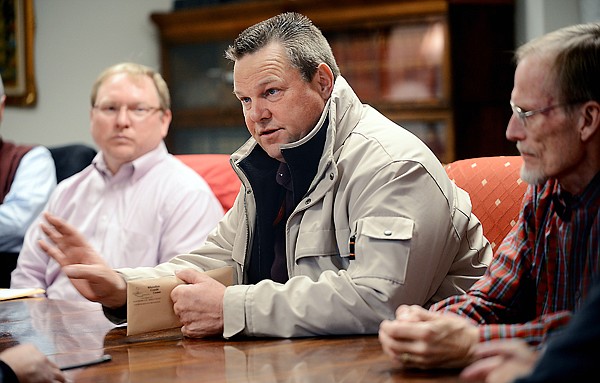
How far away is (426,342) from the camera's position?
127 cm

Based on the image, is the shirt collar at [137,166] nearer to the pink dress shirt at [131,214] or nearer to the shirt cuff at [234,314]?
the pink dress shirt at [131,214]

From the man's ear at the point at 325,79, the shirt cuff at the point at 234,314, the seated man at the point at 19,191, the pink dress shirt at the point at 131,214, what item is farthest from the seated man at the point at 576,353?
the seated man at the point at 19,191

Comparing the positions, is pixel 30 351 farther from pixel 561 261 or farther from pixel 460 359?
pixel 561 261

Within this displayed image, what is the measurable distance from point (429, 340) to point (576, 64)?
496 mm

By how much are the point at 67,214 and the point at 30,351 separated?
6.20 ft

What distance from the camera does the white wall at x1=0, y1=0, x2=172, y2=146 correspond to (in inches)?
212

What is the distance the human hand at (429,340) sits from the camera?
1270mm

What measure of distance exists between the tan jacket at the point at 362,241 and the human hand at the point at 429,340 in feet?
0.98

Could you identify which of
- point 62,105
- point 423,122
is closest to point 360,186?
point 423,122

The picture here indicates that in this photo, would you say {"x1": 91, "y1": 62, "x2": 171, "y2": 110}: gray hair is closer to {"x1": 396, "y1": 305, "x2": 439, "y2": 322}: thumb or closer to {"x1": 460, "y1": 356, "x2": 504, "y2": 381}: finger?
{"x1": 396, "y1": 305, "x2": 439, "y2": 322}: thumb

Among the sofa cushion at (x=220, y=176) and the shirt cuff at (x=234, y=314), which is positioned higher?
the sofa cushion at (x=220, y=176)

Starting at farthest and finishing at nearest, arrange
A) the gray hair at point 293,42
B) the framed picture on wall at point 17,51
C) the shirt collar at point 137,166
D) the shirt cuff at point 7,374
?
the framed picture on wall at point 17,51 < the shirt collar at point 137,166 < the gray hair at point 293,42 < the shirt cuff at point 7,374

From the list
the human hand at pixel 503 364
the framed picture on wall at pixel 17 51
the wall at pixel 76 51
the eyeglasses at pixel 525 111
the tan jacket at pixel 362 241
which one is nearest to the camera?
the human hand at pixel 503 364

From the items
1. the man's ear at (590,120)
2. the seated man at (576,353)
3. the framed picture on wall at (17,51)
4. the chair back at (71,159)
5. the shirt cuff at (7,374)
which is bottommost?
the shirt cuff at (7,374)
